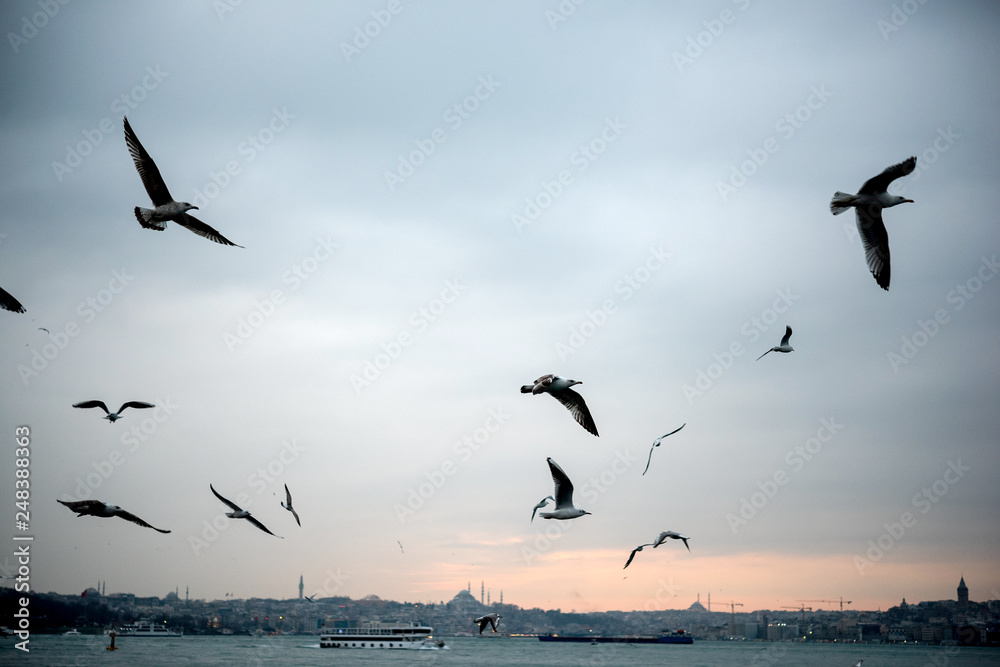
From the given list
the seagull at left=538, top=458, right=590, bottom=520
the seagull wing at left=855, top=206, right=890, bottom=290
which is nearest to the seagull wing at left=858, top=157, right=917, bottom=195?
the seagull wing at left=855, top=206, right=890, bottom=290

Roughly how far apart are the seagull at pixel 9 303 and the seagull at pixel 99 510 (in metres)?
3.46

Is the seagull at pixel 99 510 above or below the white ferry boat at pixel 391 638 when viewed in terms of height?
above

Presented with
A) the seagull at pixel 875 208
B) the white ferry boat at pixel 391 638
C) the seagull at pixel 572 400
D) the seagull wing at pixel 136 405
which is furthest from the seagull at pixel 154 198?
the white ferry boat at pixel 391 638

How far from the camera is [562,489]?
1698 centimetres

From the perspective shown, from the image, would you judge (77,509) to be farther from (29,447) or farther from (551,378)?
(551,378)

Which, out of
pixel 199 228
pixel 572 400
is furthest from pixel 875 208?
pixel 199 228

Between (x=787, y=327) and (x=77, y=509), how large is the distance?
14251 millimetres

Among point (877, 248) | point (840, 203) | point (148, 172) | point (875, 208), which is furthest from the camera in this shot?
point (148, 172)

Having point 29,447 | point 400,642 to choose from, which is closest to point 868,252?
point 29,447

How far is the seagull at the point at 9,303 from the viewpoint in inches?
571

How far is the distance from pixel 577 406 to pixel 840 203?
19.1 ft

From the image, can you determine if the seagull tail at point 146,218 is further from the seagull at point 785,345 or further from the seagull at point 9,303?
the seagull at point 785,345

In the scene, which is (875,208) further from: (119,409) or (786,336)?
(119,409)

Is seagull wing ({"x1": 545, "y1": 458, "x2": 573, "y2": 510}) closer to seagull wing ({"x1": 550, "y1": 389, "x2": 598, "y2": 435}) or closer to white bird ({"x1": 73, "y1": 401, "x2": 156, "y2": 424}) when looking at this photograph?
seagull wing ({"x1": 550, "y1": 389, "x2": 598, "y2": 435})
